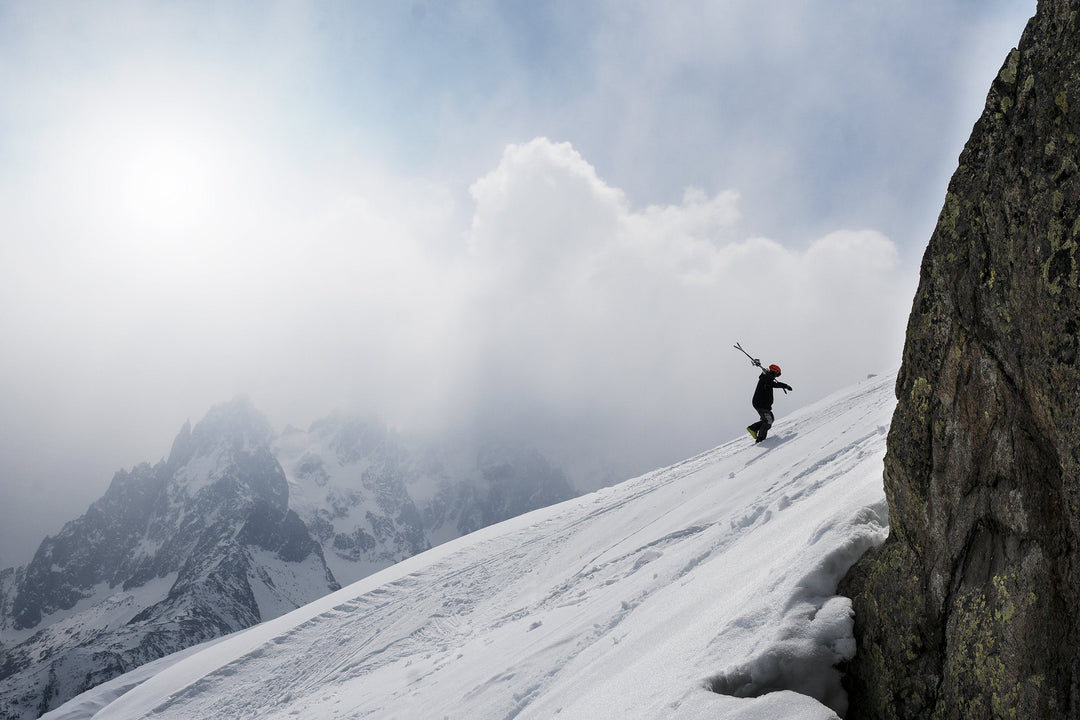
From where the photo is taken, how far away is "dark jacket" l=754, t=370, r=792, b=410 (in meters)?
16.8

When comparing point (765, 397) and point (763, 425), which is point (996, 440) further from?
point (763, 425)

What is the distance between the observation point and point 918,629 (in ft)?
14.3

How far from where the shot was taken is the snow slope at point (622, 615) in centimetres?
507

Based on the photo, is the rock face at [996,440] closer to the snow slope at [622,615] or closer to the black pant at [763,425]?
the snow slope at [622,615]

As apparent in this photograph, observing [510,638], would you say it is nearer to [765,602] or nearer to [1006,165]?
[765,602]

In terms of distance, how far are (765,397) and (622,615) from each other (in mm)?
10014

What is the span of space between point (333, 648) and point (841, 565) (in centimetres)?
1369

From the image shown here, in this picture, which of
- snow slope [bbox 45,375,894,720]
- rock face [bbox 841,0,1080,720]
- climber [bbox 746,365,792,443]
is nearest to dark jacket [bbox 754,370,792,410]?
climber [bbox 746,365,792,443]

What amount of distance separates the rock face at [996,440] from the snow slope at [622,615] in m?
0.75

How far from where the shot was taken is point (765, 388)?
16.9 m

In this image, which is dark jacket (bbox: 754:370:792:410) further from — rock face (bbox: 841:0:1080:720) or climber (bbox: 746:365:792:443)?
rock face (bbox: 841:0:1080:720)

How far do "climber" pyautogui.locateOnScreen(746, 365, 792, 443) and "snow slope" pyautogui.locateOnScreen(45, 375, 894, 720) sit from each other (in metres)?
0.67

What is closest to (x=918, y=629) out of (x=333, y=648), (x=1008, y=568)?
(x=1008, y=568)

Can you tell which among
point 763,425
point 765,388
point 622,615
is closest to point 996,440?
point 622,615
